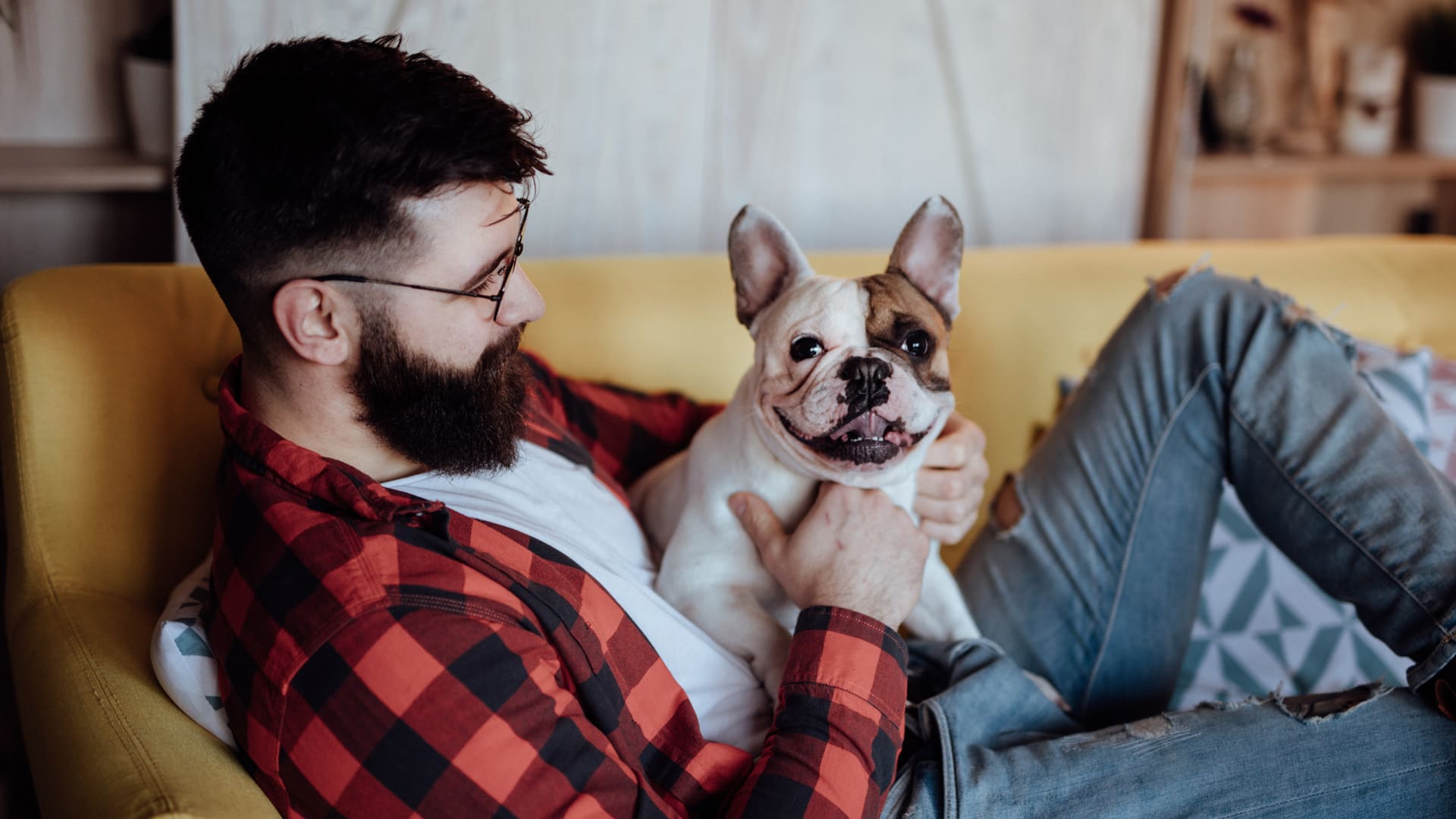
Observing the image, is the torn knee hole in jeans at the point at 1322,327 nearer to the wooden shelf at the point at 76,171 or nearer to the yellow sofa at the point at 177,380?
the yellow sofa at the point at 177,380

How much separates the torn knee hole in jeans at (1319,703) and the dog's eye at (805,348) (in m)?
0.60

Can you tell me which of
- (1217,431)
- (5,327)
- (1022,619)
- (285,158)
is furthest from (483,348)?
(1217,431)

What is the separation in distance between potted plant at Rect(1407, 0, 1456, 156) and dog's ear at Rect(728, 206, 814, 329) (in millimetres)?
2523

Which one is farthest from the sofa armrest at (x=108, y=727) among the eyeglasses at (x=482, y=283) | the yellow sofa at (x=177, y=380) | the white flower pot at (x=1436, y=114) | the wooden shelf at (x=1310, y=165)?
the white flower pot at (x=1436, y=114)

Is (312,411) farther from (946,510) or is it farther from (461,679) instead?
(946,510)

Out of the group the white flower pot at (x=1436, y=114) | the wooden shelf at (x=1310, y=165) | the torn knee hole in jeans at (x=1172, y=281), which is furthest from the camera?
the white flower pot at (x=1436, y=114)

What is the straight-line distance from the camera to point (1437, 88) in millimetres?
2963

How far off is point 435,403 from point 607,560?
26 centimetres

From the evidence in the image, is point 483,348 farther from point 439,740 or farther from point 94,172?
point 94,172

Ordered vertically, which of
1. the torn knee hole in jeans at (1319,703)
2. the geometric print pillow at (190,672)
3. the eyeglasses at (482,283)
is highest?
the eyeglasses at (482,283)

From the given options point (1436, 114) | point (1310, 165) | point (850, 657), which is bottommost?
point (850, 657)

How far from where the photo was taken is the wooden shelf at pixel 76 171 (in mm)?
1705

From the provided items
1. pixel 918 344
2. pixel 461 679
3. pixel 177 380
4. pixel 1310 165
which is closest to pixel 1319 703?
pixel 918 344

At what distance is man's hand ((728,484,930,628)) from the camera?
3.82ft
